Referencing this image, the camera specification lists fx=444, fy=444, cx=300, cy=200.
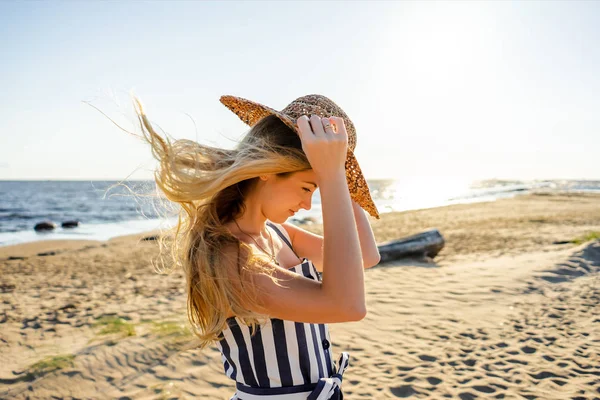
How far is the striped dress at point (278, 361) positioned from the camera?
4.81 feet

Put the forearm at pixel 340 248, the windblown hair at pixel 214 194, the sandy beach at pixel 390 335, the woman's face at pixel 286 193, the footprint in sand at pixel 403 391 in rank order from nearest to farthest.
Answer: the forearm at pixel 340 248 → the windblown hair at pixel 214 194 → the woman's face at pixel 286 193 → the footprint in sand at pixel 403 391 → the sandy beach at pixel 390 335

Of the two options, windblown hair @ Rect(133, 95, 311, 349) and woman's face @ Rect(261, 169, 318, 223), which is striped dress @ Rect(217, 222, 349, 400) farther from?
woman's face @ Rect(261, 169, 318, 223)

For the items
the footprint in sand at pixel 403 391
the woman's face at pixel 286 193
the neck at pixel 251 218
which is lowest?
the footprint in sand at pixel 403 391

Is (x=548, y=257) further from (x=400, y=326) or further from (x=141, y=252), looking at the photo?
(x=141, y=252)

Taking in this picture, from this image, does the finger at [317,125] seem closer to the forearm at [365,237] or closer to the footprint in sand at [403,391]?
the forearm at [365,237]

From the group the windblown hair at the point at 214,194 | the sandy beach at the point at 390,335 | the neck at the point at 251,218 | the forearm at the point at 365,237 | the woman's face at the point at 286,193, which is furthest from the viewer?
the sandy beach at the point at 390,335

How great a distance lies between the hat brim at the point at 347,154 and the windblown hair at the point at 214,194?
8cm

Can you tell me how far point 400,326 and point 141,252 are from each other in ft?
30.3

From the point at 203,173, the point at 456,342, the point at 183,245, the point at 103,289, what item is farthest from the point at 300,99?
the point at 103,289

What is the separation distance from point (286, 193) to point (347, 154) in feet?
0.81

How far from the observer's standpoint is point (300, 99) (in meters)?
1.52

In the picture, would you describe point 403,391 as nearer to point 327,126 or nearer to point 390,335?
point 390,335

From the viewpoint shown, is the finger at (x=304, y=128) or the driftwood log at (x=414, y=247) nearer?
the finger at (x=304, y=128)

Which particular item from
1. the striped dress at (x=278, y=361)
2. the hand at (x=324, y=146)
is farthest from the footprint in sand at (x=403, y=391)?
the hand at (x=324, y=146)
